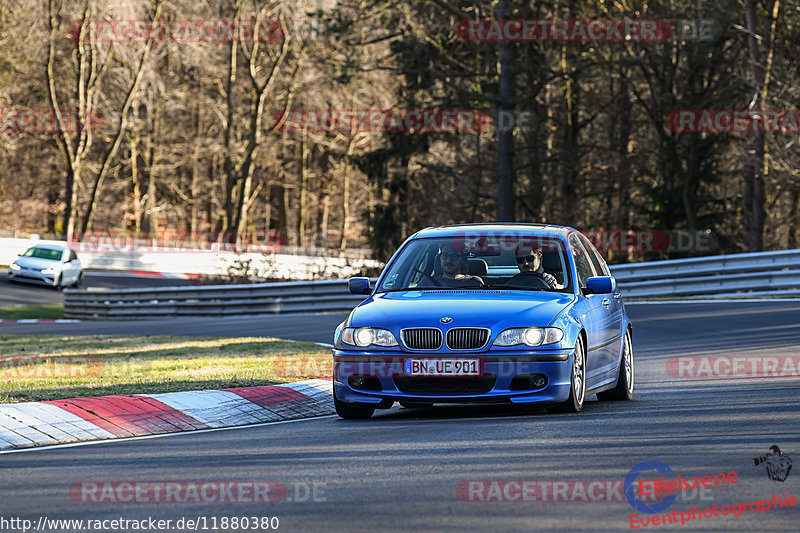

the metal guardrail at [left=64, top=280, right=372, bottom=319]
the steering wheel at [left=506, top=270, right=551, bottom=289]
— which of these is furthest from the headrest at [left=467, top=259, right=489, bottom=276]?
the metal guardrail at [left=64, top=280, right=372, bottom=319]

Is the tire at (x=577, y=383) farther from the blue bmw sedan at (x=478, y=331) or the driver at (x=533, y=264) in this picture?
the driver at (x=533, y=264)

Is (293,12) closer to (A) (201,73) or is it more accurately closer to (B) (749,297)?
(A) (201,73)

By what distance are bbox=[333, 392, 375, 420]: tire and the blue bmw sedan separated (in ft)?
0.04

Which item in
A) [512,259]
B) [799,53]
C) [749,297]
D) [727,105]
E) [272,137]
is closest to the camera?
[512,259]

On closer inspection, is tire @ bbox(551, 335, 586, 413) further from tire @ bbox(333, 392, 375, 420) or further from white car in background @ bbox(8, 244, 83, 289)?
white car in background @ bbox(8, 244, 83, 289)

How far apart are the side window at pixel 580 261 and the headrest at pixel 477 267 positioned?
0.80 metres

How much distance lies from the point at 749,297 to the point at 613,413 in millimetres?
15584

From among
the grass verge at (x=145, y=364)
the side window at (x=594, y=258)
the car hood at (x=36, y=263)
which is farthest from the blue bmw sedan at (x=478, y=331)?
the car hood at (x=36, y=263)

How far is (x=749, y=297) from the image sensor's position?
79.5 feet

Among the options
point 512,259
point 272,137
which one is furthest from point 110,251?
point 512,259

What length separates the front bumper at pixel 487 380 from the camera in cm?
898

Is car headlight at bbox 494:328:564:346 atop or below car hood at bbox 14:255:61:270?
atop

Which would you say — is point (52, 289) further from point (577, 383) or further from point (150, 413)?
point (577, 383)

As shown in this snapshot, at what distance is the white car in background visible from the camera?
39.8 metres
